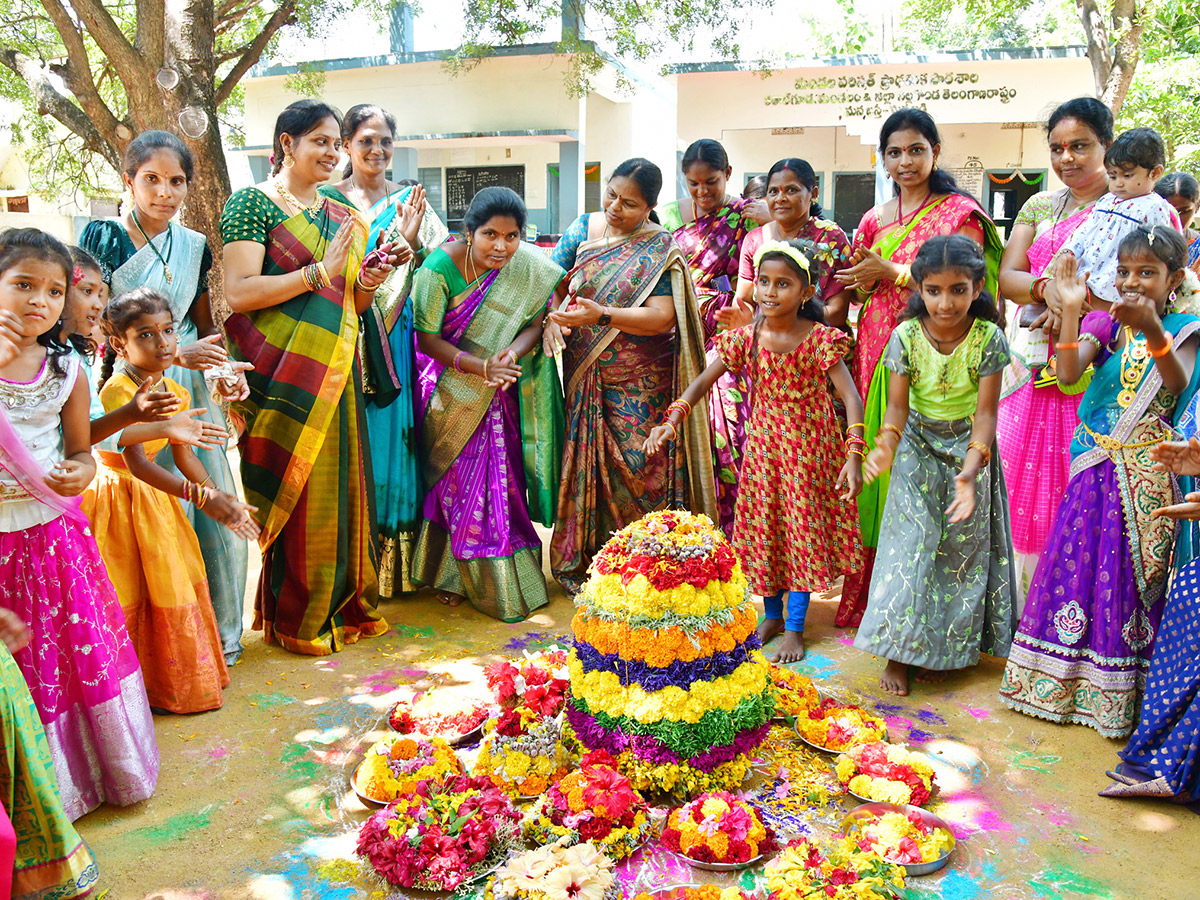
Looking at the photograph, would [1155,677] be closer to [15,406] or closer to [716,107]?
[15,406]

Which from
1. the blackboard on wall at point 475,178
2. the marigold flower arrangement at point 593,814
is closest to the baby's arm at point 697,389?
the marigold flower arrangement at point 593,814

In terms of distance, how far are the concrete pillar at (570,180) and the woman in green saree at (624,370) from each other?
1320cm

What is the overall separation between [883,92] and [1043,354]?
15133 millimetres

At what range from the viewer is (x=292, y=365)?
177 inches

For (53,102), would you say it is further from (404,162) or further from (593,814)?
(404,162)

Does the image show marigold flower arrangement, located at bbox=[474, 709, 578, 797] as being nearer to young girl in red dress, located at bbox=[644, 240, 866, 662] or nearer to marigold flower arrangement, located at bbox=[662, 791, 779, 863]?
marigold flower arrangement, located at bbox=[662, 791, 779, 863]

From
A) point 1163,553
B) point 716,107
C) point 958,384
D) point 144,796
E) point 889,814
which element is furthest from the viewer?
point 716,107

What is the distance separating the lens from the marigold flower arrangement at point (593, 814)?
2.98 m

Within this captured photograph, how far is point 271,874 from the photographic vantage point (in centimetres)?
295

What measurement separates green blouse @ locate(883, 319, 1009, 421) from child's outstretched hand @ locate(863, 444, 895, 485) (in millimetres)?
326

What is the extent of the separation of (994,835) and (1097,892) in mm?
358

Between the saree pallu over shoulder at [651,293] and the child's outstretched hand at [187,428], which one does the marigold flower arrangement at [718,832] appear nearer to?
the child's outstretched hand at [187,428]

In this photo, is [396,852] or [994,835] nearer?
[396,852]

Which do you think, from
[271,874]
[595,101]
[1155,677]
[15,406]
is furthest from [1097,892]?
[595,101]
